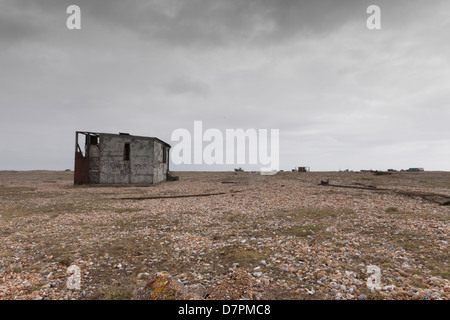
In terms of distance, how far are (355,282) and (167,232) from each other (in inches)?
253

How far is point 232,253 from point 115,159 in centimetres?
2479

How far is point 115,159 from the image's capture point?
2772cm

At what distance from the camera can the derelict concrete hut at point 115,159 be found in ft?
89.4

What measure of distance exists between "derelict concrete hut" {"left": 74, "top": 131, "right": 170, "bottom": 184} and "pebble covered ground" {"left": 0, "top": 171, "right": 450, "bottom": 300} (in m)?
15.7

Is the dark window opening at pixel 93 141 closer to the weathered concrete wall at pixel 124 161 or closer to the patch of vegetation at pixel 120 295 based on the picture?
the weathered concrete wall at pixel 124 161

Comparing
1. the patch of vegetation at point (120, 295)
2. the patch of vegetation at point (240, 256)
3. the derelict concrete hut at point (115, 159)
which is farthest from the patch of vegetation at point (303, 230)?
the derelict concrete hut at point (115, 159)

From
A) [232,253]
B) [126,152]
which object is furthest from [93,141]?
[232,253]

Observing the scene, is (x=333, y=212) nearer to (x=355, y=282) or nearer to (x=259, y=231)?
(x=259, y=231)

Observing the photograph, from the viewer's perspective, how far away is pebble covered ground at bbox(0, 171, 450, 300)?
16.0 feet

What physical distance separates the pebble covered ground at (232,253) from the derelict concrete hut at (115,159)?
616 inches

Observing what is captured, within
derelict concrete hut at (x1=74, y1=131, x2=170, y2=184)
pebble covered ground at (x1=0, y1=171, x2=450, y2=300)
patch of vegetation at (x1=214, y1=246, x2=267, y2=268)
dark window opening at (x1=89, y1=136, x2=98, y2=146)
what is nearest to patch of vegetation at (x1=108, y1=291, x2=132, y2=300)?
pebble covered ground at (x1=0, y1=171, x2=450, y2=300)

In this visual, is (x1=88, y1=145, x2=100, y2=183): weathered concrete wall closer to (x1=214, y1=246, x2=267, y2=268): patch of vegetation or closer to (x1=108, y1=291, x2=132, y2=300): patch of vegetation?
(x1=214, y1=246, x2=267, y2=268): patch of vegetation

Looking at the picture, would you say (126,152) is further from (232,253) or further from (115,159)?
(232,253)
